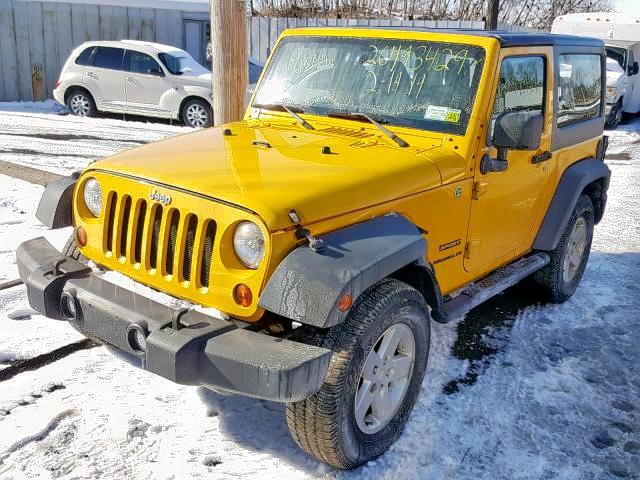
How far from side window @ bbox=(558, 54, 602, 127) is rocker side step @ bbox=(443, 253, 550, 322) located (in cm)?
97

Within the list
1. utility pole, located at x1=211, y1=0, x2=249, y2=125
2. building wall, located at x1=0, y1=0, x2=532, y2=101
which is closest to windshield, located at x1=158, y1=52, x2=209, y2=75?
building wall, located at x1=0, y1=0, x2=532, y2=101

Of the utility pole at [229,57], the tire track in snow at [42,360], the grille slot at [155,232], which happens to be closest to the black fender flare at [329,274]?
the grille slot at [155,232]

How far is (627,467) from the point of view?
3.21m

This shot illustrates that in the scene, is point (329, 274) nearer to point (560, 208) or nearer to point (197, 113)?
point (560, 208)

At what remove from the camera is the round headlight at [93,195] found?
10.7ft

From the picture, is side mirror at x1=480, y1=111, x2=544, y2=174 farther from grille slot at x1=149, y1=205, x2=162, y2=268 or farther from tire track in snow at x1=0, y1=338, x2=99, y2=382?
tire track in snow at x1=0, y1=338, x2=99, y2=382

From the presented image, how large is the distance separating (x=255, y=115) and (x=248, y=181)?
153 cm

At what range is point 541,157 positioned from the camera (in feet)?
14.1

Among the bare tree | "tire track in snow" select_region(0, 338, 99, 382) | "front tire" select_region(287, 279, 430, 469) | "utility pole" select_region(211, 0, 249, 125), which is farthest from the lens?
the bare tree

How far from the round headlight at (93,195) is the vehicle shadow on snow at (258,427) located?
1125 mm

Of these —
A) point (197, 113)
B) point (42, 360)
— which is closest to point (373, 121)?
point (42, 360)

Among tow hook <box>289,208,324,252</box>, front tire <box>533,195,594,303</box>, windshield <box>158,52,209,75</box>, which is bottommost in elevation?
front tire <box>533,195,594,303</box>

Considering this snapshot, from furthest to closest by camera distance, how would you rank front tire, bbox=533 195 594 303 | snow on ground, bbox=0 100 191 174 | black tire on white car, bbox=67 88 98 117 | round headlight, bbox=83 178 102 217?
1. black tire on white car, bbox=67 88 98 117
2. snow on ground, bbox=0 100 191 174
3. front tire, bbox=533 195 594 303
4. round headlight, bbox=83 178 102 217

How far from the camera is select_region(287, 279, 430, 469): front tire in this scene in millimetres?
2732
